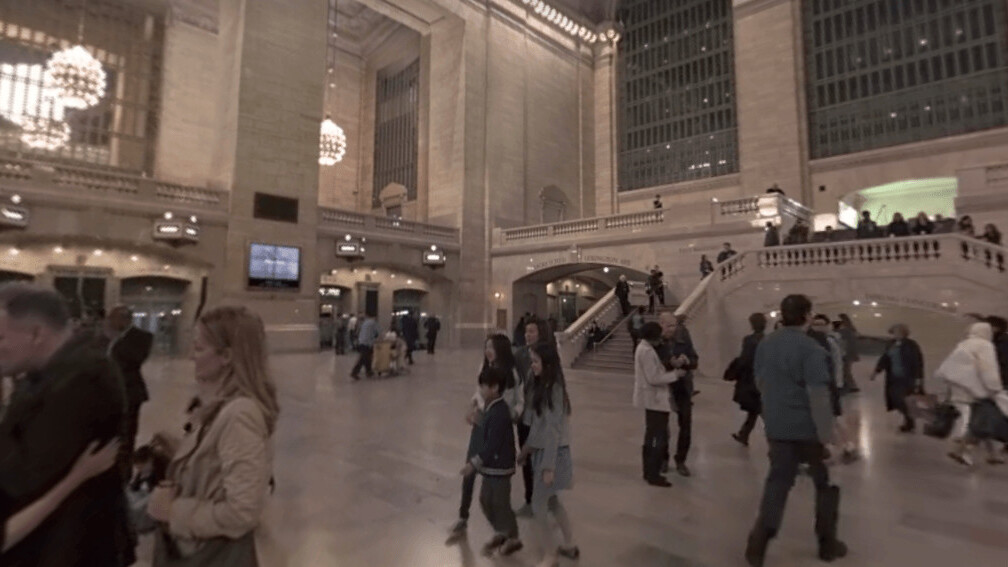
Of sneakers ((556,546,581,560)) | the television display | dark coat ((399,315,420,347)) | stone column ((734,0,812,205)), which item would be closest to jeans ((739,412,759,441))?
sneakers ((556,546,581,560))

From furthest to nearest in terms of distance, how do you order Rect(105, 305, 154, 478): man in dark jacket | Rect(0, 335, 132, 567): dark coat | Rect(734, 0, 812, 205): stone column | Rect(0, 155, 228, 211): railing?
Rect(734, 0, 812, 205): stone column < Rect(0, 155, 228, 211): railing < Rect(105, 305, 154, 478): man in dark jacket < Rect(0, 335, 132, 567): dark coat

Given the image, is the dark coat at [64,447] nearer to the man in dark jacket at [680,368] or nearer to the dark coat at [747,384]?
the man in dark jacket at [680,368]

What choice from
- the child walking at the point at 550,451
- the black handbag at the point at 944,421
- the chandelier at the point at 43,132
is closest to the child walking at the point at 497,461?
the child walking at the point at 550,451

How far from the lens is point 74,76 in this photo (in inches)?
590

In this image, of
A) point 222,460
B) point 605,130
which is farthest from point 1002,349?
point 605,130

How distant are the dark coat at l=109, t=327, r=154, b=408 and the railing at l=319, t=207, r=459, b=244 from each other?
15.9 m

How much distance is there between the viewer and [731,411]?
8234mm

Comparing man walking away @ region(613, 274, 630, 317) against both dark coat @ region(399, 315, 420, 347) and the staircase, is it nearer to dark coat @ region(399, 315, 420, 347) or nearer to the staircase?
the staircase

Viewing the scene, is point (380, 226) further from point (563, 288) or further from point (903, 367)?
point (903, 367)

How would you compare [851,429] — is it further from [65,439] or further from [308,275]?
[308,275]

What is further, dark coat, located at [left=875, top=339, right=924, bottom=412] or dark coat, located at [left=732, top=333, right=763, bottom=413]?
dark coat, located at [left=875, top=339, right=924, bottom=412]

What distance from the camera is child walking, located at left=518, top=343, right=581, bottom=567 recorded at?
3150mm

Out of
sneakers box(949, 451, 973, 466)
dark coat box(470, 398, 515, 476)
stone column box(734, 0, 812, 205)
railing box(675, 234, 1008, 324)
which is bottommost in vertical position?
sneakers box(949, 451, 973, 466)

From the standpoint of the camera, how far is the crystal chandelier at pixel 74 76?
1485cm
